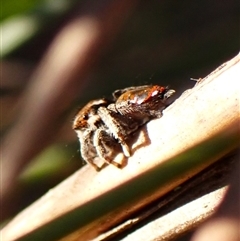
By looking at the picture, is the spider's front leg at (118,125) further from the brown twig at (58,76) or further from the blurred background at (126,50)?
the blurred background at (126,50)

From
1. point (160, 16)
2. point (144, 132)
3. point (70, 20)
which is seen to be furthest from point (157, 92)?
point (160, 16)

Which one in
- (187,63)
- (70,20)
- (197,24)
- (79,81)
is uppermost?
(197,24)

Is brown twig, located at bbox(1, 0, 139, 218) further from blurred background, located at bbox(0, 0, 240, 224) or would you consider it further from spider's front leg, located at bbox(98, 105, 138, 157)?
blurred background, located at bbox(0, 0, 240, 224)

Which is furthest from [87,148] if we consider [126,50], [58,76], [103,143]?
[126,50]

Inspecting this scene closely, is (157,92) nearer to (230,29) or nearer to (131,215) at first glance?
(131,215)

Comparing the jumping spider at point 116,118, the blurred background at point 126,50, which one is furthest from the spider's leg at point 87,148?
the blurred background at point 126,50

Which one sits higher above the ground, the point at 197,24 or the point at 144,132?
the point at 197,24
